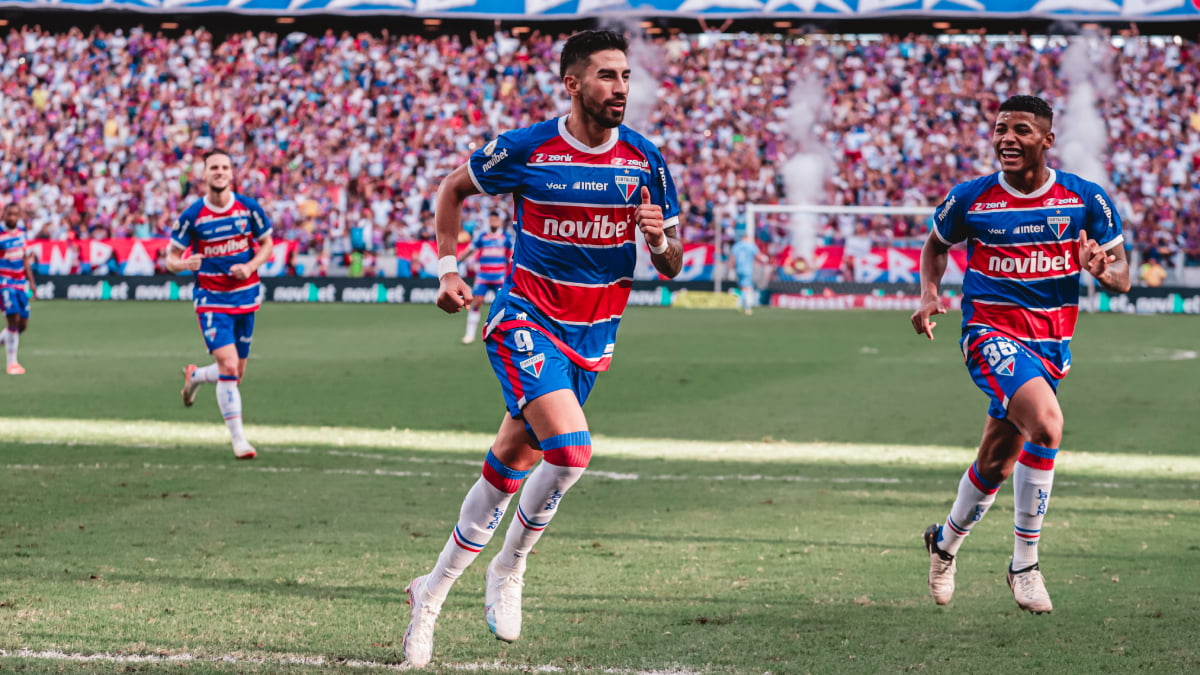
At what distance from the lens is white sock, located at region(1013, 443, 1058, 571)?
655 cm

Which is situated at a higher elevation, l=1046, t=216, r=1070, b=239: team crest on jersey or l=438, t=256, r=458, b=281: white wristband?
l=1046, t=216, r=1070, b=239: team crest on jersey

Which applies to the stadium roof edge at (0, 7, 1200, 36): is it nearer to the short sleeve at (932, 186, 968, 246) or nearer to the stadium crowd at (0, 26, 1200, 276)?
the stadium crowd at (0, 26, 1200, 276)

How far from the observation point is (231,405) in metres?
11.6

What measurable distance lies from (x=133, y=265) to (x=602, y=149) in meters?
32.6

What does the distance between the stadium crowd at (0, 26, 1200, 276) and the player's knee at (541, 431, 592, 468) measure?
30358 millimetres

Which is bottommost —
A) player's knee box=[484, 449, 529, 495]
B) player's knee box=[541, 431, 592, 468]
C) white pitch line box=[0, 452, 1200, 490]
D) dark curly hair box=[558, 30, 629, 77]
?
white pitch line box=[0, 452, 1200, 490]

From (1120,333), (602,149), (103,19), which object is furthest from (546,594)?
(103,19)

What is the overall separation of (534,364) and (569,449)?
0.39m

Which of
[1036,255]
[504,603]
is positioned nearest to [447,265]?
[504,603]

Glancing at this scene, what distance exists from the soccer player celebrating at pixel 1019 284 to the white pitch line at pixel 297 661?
87.6 inches

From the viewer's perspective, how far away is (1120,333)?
26.8 meters

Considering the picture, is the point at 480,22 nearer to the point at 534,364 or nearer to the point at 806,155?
the point at 806,155

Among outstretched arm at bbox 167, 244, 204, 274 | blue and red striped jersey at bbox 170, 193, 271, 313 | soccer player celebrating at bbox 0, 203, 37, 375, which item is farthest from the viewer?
soccer player celebrating at bbox 0, 203, 37, 375

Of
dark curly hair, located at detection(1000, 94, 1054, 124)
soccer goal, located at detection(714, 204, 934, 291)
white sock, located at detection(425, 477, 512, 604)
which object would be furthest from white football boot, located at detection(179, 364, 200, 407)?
soccer goal, located at detection(714, 204, 934, 291)
